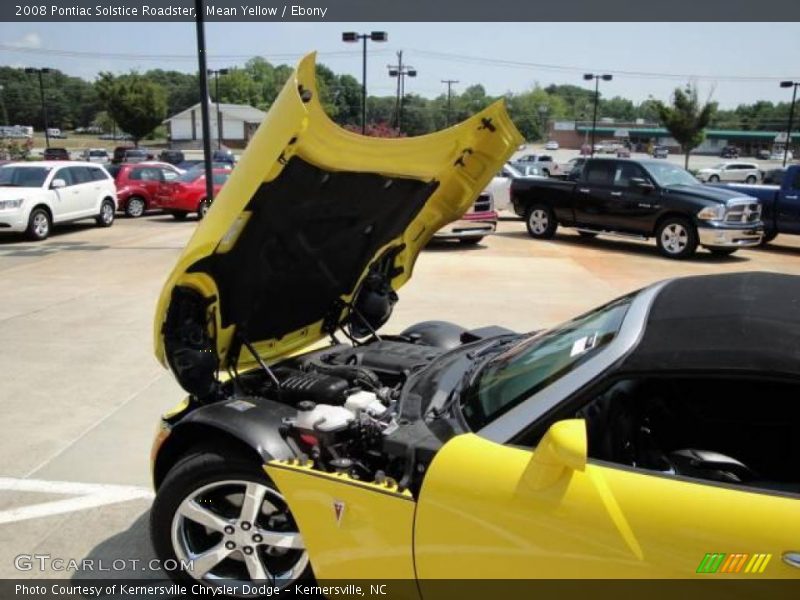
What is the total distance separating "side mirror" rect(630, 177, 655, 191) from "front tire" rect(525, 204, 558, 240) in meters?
2.00

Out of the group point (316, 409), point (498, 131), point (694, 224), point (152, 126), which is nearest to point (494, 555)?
point (316, 409)

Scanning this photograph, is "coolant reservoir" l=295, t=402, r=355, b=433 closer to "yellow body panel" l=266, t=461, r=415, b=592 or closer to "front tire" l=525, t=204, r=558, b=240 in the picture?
"yellow body panel" l=266, t=461, r=415, b=592

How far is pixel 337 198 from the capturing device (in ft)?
Answer: 11.0

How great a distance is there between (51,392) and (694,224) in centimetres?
1108

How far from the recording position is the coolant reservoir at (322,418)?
2693mm

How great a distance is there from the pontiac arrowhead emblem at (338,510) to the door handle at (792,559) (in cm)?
132

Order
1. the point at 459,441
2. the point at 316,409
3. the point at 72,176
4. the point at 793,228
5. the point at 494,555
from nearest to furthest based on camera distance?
the point at 494,555 < the point at 459,441 < the point at 316,409 < the point at 793,228 < the point at 72,176

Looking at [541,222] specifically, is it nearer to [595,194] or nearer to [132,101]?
[595,194]

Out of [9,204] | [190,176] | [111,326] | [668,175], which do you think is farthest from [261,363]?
[190,176]

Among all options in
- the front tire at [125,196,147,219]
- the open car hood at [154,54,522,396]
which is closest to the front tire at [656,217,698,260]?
the open car hood at [154,54,522,396]

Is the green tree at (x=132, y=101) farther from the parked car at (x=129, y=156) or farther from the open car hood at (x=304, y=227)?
the open car hood at (x=304, y=227)

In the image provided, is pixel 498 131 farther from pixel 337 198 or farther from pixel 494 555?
pixel 494 555

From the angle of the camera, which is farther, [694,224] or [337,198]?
[694,224]

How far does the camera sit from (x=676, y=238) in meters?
13.0
